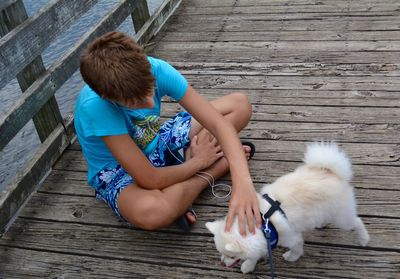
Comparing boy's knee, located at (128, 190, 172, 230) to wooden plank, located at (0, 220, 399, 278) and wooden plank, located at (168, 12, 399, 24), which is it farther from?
wooden plank, located at (168, 12, 399, 24)

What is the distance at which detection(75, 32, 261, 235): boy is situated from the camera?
5.65 ft

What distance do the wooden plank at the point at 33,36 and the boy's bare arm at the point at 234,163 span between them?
0.93m

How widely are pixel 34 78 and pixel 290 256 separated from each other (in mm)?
1718

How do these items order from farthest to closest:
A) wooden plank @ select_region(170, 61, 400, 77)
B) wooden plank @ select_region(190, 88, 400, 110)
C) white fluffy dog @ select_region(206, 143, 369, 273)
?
wooden plank @ select_region(170, 61, 400, 77) → wooden plank @ select_region(190, 88, 400, 110) → white fluffy dog @ select_region(206, 143, 369, 273)

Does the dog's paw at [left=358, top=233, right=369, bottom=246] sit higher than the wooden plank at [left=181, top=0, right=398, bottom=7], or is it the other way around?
the wooden plank at [left=181, top=0, right=398, bottom=7]

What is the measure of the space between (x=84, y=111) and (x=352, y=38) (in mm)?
2541

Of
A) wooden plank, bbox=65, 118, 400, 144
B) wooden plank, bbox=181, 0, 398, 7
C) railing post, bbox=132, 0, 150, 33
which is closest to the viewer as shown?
wooden plank, bbox=65, 118, 400, 144

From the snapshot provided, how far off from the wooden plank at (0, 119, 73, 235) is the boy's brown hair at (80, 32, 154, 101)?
1015 mm

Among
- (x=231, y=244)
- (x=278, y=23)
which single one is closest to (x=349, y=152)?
(x=231, y=244)

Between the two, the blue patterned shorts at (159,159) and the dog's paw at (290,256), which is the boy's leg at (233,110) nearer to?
the blue patterned shorts at (159,159)

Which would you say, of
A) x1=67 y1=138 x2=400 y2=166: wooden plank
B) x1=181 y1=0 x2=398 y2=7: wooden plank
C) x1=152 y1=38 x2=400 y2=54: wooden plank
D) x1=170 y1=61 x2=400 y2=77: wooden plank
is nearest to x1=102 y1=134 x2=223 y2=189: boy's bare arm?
x1=67 y1=138 x2=400 y2=166: wooden plank

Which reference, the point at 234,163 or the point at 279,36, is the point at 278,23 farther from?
Result: the point at 234,163

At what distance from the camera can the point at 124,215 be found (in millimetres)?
2191

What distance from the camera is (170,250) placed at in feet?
7.14
